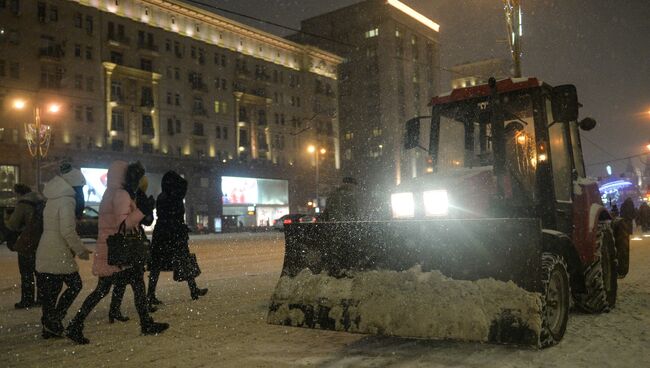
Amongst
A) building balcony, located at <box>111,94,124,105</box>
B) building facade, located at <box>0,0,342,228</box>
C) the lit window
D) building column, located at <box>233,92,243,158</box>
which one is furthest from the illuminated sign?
building balcony, located at <box>111,94,124,105</box>

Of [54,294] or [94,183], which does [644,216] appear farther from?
[94,183]

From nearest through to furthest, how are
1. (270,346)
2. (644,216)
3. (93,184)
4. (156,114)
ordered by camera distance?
(270,346)
(644,216)
(93,184)
(156,114)

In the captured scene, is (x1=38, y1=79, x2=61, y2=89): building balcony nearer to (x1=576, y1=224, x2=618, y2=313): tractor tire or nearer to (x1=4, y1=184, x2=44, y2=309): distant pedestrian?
(x1=4, y1=184, x2=44, y2=309): distant pedestrian

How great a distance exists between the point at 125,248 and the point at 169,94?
171 feet

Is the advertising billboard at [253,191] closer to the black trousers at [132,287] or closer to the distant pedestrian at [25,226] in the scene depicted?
the distant pedestrian at [25,226]

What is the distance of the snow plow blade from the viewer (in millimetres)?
4496

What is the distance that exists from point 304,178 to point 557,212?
206 ft

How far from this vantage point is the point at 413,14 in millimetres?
91375

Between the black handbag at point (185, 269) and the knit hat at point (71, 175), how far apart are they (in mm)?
2285

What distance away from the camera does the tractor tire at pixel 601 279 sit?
631 cm

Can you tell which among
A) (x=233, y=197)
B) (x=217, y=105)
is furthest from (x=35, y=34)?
(x=233, y=197)

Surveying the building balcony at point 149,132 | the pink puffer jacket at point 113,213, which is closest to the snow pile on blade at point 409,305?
the pink puffer jacket at point 113,213

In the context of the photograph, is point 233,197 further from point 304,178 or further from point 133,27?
point 133,27

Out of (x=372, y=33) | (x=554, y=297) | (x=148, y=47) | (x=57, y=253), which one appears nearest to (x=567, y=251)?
(x=554, y=297)
